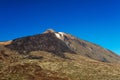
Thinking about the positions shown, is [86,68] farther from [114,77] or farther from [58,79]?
[58,79]

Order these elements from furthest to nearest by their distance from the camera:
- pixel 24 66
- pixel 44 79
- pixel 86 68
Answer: pixel 86 68
pixel 24 66
pixel 44 79

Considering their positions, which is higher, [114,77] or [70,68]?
[70,68]

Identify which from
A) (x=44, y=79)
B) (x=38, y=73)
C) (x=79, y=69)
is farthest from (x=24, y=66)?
(x=79, y=69)

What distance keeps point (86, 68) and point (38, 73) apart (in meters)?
26.5

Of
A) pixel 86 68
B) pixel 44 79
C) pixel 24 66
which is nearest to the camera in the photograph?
pixel 44 79

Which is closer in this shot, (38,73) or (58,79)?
(58,79)

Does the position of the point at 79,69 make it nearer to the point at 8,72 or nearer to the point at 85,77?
the point at 85,77

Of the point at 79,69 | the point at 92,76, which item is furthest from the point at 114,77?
the point at 79,69

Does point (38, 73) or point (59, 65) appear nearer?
point (38, 73)

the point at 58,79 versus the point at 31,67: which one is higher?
the point at 31,67

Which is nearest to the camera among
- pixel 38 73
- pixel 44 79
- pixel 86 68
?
pixel 44 79

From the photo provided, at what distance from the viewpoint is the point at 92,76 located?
101688mm

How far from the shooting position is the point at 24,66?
108m

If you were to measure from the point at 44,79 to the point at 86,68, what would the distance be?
28.8m
